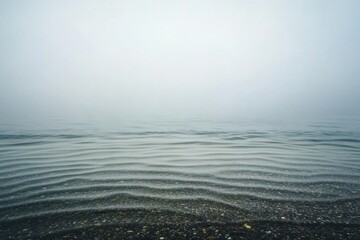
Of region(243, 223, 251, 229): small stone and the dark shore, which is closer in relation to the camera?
the dark shore

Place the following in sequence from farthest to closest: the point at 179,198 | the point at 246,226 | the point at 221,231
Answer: the point at 179,198 → the point at 246,226 → the point at 221,231

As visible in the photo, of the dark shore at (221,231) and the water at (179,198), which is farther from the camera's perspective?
the water at (179,198)

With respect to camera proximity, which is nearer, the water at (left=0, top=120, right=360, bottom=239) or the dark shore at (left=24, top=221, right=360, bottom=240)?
the dark shore at (left=24, top=221, right=360, bottom=240)

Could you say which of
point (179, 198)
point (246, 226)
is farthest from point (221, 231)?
point (179, 198)

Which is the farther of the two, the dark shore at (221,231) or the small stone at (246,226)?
the small stone at (246,226)

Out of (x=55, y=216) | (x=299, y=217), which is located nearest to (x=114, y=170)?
(x=55, y=216)

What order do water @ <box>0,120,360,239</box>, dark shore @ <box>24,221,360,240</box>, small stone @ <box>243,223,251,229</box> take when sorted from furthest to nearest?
small stone @ <box>243,223,251,229</box>, water @ <box>0,120,360,239</box>, dark shore @ <box>24,221,360,240</box>

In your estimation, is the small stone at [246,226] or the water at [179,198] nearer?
the water at [179,198]

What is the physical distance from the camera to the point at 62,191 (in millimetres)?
7656

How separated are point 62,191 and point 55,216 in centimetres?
194

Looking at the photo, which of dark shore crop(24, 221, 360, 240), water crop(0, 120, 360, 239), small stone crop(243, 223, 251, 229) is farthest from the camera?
small stone crop(243, 223, 251, 229)

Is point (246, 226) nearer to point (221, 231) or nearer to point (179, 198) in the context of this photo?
point (221, 231)

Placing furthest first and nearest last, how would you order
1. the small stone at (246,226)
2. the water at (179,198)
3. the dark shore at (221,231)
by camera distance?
1. the small stone at (246,226)
2. the water at (179,198)
3. the dark shore at (221,231)

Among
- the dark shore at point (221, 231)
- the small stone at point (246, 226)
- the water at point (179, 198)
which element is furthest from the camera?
the small stone at point (246, 226)
